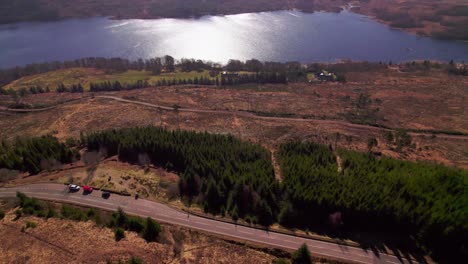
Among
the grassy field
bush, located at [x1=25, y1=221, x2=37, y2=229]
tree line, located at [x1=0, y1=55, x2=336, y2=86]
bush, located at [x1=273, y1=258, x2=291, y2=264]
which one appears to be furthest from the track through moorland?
bush, located at [x1=25, y1=221, x2=37, y2=229]

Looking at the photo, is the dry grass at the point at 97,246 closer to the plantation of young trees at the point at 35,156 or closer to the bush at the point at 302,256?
the bush at the point at 302,256

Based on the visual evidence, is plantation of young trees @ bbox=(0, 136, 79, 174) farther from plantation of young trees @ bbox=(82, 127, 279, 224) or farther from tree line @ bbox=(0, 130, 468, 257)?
plantation of young trees @ bbox=(82, 127, 279, 224)

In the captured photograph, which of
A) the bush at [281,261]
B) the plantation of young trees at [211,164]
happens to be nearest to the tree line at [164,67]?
the plantation of young trees at [211,164]

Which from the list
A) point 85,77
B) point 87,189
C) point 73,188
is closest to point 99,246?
point 87,189

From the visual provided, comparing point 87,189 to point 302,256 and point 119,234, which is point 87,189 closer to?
point 119,234

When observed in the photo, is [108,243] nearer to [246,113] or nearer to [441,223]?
[441,223]

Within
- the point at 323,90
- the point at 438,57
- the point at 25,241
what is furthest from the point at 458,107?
the point at 25,241
